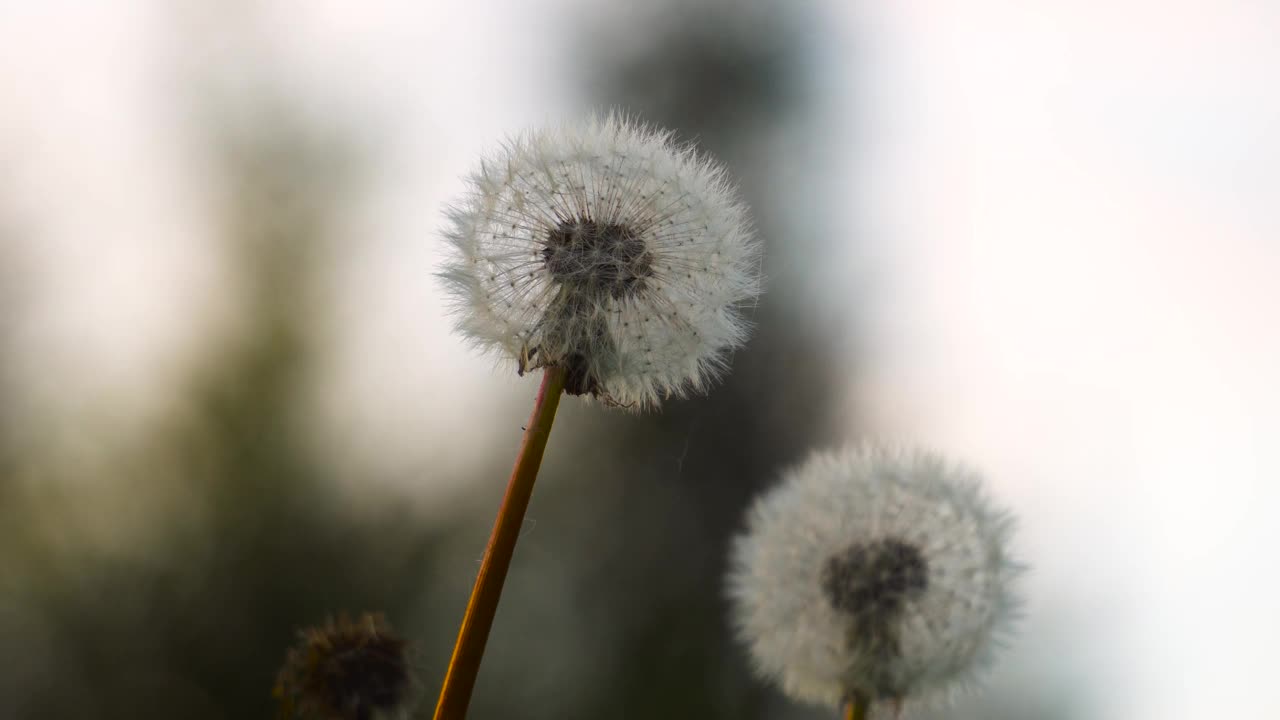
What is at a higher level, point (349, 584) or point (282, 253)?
point (282, 253)

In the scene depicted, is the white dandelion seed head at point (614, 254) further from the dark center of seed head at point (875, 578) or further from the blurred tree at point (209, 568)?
the blurred tree at point (209, 568)

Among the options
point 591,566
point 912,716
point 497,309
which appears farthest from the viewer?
point 591,566

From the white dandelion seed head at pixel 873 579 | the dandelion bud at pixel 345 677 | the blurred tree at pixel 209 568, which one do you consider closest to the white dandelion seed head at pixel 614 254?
the white dandelion seed head at pixel 873 579

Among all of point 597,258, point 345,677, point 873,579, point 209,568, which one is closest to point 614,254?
point 597,258

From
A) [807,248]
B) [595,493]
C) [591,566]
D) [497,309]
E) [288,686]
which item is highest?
[807,248]

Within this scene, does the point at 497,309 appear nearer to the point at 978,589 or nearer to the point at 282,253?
the point at 978,589

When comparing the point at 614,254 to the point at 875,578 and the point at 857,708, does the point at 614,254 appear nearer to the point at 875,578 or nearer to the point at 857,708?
the point at 875,578

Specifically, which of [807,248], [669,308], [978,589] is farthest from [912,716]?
[807,248]
